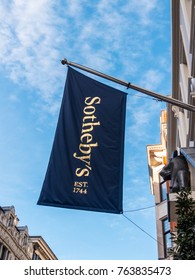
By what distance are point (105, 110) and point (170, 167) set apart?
2.72m

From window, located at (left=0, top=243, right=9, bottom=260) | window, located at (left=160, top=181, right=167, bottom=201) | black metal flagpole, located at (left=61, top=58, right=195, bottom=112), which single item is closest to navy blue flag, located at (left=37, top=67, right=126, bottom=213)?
black metal flagpole, located at (left=61, top=58, right=195, bottom=112)

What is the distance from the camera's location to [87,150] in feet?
29.5

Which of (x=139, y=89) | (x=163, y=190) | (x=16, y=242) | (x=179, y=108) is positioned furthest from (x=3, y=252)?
(x=139, y=89)

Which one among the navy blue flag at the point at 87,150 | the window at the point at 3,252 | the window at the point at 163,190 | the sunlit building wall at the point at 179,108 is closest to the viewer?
the navy blue flag at the point at 87,150

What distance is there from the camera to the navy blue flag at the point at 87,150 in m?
8.35

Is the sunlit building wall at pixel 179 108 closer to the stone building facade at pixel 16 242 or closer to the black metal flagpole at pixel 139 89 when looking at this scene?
the black metal flagpole at pixel 139 89

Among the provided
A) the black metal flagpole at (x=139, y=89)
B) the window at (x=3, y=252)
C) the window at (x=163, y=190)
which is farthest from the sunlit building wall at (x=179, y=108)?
the window at (x=3, y=252)

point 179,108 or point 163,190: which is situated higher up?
point 179,108

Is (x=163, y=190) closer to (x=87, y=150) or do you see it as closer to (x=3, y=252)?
(x=3, y=252)

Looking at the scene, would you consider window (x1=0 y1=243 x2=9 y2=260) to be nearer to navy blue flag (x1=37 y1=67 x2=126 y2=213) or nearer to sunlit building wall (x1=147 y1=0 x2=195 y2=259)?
sunlit building wall (x1=147 y1=0 x2=195 y2=259)

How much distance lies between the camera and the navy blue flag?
8.35 metres

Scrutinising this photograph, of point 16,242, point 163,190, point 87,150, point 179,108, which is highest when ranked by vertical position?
point 179,108
